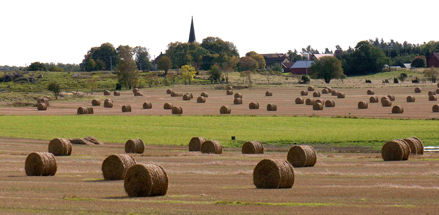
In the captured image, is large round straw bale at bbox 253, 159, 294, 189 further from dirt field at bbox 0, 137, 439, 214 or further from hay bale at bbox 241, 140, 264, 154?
hay bale at bbox 241, 140, 264, 154

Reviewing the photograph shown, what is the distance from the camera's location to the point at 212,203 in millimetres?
16797

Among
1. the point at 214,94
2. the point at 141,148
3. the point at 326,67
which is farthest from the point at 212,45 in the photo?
the point at 141,148

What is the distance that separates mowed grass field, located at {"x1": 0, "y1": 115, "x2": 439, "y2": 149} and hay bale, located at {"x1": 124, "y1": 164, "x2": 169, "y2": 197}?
22.4 metres

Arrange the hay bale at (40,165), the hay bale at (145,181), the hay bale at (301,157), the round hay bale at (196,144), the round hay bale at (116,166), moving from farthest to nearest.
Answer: the round hay bale at (196,144)
the hay bale at (301,157)
the hay bale at (40,165)
the round hay bale at (116,166)
the hay bale at (145,181)

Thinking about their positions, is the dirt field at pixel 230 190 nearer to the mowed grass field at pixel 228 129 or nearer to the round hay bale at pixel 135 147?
the round hay bale at pixel 135 147

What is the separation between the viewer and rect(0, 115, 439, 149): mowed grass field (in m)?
41.9

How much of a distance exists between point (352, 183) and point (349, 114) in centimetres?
4174

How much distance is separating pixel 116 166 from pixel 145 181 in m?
5.14

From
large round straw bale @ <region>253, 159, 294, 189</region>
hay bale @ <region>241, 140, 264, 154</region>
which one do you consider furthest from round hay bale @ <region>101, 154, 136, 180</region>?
hay bale @ <region>241, 140, 264, 154</region>

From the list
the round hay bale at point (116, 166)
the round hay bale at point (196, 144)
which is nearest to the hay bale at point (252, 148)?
the round hay bale at point (196, 144)

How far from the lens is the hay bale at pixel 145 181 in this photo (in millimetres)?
17047

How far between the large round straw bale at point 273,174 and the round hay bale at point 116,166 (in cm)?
511

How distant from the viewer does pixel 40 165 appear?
74.4 feet

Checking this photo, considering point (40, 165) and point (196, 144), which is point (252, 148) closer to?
point (196, 144)
